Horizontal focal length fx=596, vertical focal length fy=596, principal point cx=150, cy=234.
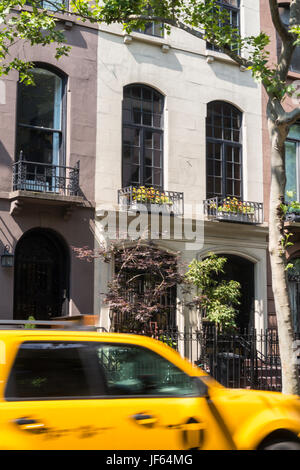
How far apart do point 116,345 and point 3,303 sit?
898cm

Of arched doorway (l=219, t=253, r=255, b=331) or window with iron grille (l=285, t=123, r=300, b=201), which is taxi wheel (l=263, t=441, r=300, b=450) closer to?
arched doorway (l=219, t=253, r=255, b=331)

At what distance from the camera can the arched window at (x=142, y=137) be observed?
1653cm

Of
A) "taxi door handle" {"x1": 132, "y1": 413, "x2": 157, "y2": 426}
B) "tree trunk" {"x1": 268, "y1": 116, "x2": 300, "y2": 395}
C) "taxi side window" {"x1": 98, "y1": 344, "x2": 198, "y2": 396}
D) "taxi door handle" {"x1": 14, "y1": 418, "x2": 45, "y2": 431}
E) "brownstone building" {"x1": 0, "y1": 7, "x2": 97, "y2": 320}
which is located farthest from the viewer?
"brownstone building" {"x1": 0, "y1": 7, "x2": 97, "y2": 320}

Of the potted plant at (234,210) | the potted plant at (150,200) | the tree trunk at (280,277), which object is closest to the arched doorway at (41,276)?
the potted plant at (150,200)

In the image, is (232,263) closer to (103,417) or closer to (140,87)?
(140,87)

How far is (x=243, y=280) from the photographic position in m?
18.1

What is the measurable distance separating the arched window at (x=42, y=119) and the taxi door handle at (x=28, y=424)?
10.8m

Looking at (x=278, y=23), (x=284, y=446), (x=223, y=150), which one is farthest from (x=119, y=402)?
(x=223, y=150)

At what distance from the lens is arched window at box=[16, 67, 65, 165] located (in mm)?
15094

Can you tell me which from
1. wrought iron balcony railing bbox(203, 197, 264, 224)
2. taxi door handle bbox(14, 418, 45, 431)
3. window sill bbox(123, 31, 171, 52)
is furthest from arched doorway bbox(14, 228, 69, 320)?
taxi door handle bbox(14, 418, 45, 431)

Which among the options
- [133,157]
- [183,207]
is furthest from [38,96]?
[183,207]

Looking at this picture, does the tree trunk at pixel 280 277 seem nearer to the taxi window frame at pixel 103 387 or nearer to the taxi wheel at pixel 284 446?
the taxi wheel at pixel 284 446

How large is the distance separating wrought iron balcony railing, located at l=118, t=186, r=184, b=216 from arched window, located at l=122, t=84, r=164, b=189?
1.36 ft

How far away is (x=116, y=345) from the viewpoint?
5.46 meters
